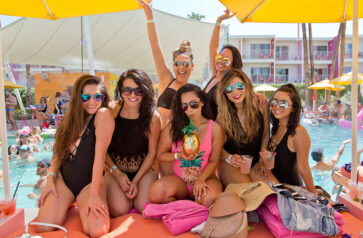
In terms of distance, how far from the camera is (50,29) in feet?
41.1

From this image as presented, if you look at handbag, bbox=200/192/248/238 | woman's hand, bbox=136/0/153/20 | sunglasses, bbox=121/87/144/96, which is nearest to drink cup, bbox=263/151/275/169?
handbag, bbox=200/192/248/238

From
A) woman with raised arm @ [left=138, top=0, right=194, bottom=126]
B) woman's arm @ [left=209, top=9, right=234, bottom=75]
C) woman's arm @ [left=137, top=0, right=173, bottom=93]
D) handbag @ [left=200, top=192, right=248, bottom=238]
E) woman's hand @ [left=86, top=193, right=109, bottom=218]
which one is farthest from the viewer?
woman's arm @ [left=209, top=9, right=234, bottom=75]

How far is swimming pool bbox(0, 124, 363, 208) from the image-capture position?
6.64m

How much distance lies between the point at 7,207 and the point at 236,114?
265cm

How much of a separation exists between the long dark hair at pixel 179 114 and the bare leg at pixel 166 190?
1.59ft

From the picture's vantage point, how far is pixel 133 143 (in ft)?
9.64

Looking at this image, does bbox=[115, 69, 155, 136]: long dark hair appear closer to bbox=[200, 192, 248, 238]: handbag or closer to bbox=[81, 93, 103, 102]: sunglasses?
bbox=[81, 93, 103, 102]: sunglasses

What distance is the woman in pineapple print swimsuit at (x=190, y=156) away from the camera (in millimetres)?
2662

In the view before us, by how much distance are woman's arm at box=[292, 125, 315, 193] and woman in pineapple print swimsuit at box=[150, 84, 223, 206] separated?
889mm

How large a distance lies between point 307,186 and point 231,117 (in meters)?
1.19

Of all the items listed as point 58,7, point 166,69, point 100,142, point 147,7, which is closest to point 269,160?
point 100,142

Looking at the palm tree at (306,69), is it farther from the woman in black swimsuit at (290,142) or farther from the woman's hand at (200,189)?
the woman's hand at (200,189)

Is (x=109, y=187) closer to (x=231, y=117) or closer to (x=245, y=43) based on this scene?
(x=231, y=117)

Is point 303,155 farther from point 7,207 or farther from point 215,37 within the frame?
point 7,207
